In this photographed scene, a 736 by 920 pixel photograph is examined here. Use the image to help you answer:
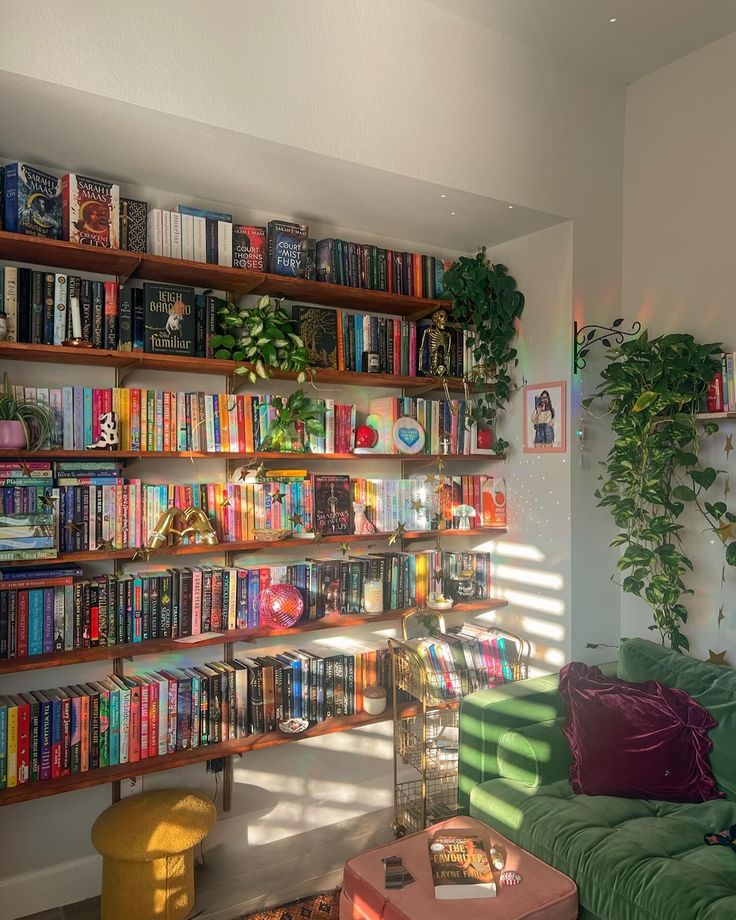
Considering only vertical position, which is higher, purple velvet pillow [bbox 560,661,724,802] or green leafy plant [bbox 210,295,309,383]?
green leafy plant [bbox 210,295,309,383]

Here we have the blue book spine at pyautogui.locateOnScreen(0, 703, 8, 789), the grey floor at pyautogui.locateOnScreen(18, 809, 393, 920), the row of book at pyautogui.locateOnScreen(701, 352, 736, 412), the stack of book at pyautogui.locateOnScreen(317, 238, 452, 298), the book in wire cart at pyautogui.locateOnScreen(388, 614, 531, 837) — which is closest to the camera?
the blue book spine at pyautogui.locateOnScreen(0, 703, 8, 789)

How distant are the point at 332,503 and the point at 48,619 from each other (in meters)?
1.14

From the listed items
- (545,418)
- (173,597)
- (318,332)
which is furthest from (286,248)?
(173,597)

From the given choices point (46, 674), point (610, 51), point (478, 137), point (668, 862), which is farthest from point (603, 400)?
point (46, 674)

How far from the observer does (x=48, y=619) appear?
247 centimetres

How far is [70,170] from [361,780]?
272 centimetres

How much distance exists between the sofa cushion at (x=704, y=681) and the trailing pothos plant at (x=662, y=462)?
0.20 metres

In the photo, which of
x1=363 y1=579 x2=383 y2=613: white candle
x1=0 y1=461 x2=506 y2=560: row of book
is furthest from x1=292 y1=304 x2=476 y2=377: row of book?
x1=363 y1=579 x2=383 y2=613: white candle

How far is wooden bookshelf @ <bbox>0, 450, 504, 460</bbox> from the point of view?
8.01 ft

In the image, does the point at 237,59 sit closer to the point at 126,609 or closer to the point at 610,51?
the point at 610,51

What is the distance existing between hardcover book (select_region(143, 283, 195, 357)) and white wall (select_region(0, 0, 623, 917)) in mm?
458

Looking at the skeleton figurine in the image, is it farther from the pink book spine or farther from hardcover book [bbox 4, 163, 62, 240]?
hardcover book [bbox 4, 163, 62, 240]

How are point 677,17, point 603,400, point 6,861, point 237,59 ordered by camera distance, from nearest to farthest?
point 237,59 → point 6,861 → point 677,17 → point 603,400

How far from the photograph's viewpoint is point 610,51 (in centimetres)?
296
